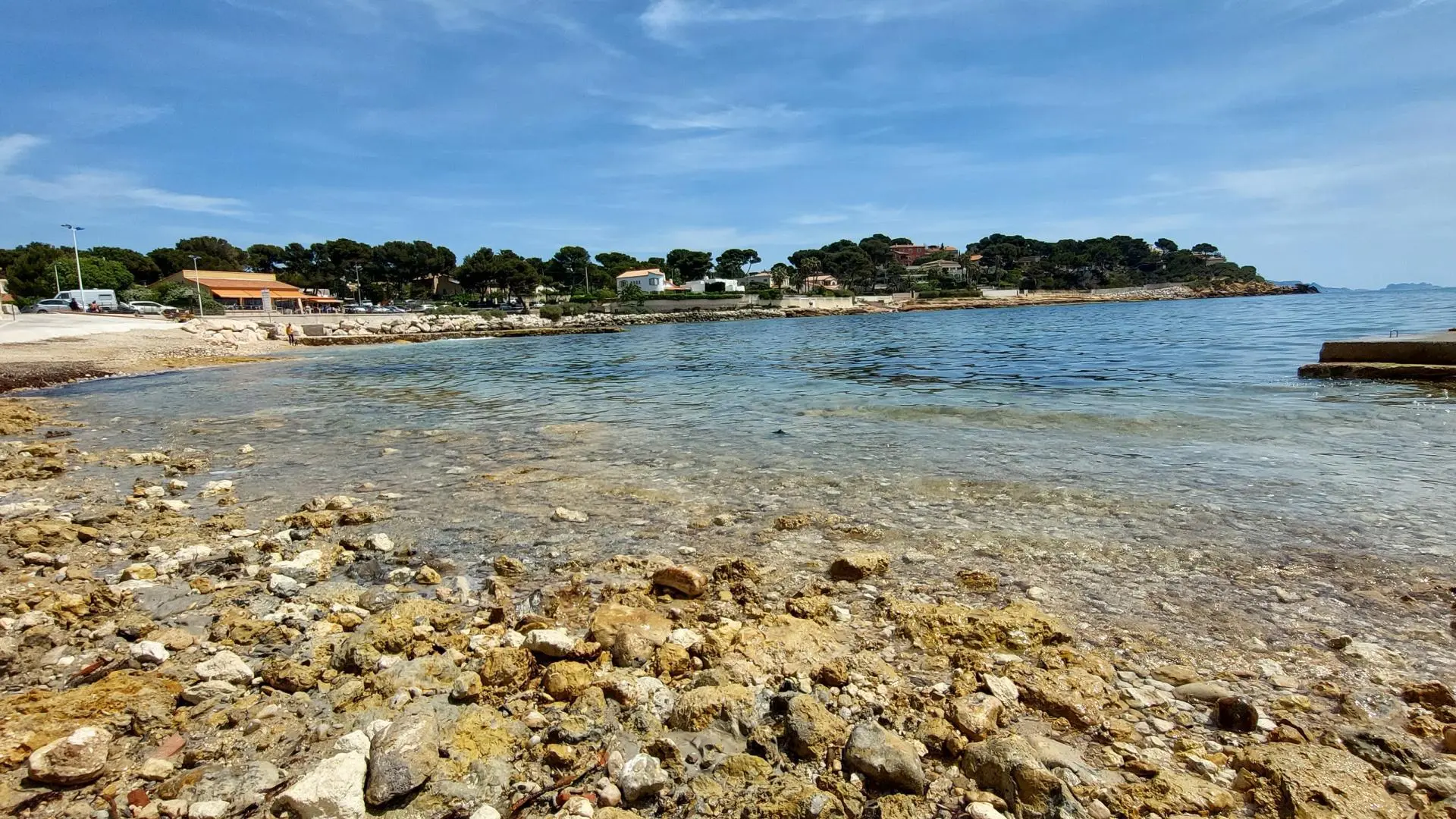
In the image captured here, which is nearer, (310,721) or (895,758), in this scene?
(895,758)

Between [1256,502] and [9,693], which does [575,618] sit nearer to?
[9,693]

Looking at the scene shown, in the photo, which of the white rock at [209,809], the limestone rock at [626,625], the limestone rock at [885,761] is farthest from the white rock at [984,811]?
the white rock at [209,809]

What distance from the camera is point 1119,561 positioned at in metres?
5.25

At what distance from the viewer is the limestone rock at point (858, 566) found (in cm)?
499

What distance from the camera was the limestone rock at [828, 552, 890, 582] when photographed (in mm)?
4988

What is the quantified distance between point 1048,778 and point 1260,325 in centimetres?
5625

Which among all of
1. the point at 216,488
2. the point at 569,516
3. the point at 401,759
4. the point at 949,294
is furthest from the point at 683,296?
the point at 401,759

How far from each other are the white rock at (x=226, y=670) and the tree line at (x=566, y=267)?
338 ft

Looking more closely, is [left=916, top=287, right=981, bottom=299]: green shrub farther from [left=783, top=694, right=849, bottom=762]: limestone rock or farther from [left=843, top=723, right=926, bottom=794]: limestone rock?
[left=843, top=723, right=926, bottom=794]: limestone rock

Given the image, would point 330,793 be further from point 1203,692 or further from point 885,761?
point 1203,692

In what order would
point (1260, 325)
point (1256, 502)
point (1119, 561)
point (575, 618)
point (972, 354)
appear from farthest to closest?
point (1260, 325) < point (972, 354) < point (1256, 502) < point (1119, 561) < point (575, 618)

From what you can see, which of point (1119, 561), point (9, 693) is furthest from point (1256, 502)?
point (9, 693)

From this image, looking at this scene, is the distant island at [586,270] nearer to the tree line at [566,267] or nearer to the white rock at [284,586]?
the tree line at [566,267]

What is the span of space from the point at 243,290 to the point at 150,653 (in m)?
116
